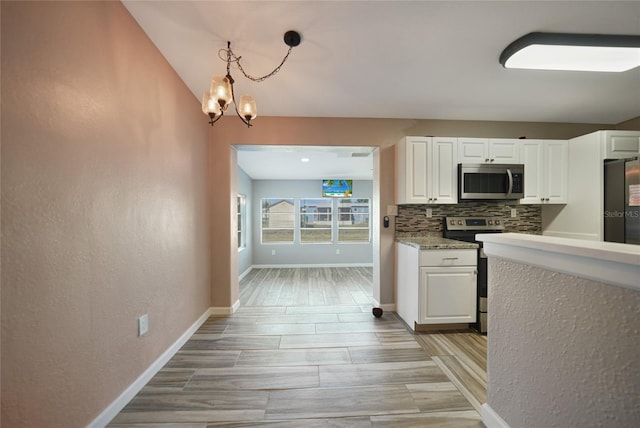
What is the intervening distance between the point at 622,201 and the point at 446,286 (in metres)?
1.93

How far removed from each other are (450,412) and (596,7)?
2496mm

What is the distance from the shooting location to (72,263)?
1089 millimetres

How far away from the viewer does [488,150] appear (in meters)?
2.63

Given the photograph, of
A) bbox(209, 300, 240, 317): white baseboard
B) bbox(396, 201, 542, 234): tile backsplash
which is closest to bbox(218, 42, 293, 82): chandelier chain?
bbox(396, 201, 542, 234): tile backsplash

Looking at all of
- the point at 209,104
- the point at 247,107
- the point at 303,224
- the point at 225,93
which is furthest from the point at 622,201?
the point at 303,224

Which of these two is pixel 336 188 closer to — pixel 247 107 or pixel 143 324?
pixel 247 107

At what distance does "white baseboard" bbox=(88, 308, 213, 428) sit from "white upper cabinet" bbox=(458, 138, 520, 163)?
3.33 meters

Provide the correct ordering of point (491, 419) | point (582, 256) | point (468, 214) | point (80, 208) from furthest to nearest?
point (468, 214) < point (491, 419) < point (80, 208) < point (582, 256)

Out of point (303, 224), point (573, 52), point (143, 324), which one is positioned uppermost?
point (573, 52)

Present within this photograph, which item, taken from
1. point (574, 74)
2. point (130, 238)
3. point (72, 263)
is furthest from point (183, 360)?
point (574, 74)

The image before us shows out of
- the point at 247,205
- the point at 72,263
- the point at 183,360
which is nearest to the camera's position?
the point at 72,263

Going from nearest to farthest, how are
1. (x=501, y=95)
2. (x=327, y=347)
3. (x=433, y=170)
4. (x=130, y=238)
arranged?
1. (x=130, y=238)
2. (x=327, y=347)
3. (x=501, y=95)
4. (x=433, y=170)

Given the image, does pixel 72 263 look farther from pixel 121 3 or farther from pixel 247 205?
pixel 247 205

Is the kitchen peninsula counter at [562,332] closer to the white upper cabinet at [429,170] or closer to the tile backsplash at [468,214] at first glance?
the white upper cabinet at [429,170]
